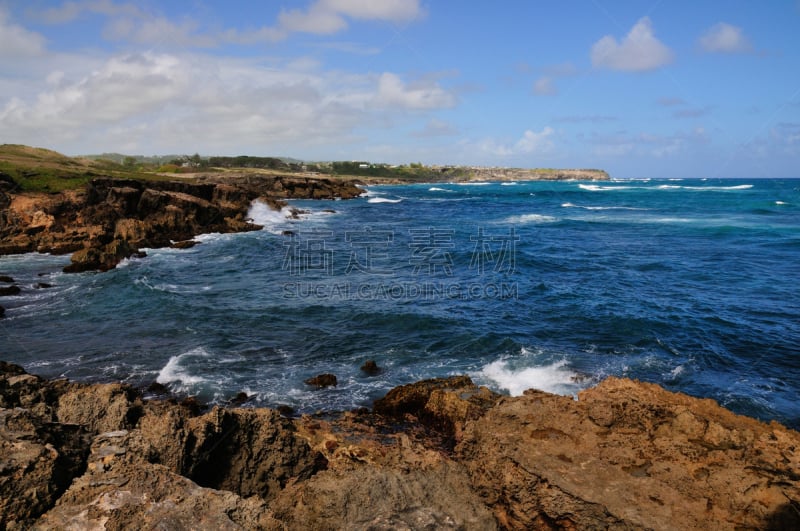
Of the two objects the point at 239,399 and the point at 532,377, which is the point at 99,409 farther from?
the point at 532,377

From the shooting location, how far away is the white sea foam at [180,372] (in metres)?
14.3

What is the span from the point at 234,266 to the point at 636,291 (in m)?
24.5

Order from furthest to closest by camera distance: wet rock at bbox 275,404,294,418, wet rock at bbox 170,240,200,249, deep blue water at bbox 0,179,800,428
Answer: wet rock at bbox 170,240,200,249, deep blue water at bbox 0,179,800,428, wet rock at bbox 275,404,294,418

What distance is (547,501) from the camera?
603 centimetres

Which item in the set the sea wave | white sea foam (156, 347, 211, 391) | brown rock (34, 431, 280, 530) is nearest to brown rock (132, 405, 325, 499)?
brown rock (34, 431, 280, 530)

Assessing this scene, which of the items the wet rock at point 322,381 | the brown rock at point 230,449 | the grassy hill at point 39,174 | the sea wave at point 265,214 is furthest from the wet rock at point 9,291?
the sea wave at point 265,214

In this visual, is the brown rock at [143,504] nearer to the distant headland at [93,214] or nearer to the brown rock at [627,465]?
the brown rock at [627,465]

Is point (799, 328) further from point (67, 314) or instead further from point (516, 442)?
point (67, 314)

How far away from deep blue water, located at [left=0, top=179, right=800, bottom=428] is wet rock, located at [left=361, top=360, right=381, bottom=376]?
0.28m

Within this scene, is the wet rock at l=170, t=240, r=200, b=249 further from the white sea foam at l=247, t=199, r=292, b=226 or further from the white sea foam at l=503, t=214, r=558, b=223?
the white sea foam at l=503, t=214, r=558, b=223

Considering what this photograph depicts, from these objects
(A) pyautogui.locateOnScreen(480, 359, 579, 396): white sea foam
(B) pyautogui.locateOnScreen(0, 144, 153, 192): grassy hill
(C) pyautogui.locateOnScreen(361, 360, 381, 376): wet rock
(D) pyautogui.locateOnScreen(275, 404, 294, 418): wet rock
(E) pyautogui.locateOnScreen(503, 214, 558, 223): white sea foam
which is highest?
(B) pyautogui.locateOnScreen(0, 144, 153, 192): grassy hill

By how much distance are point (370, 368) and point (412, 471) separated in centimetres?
875

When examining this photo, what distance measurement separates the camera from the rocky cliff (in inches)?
1337

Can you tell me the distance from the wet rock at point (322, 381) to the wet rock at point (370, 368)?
1.20 meters
